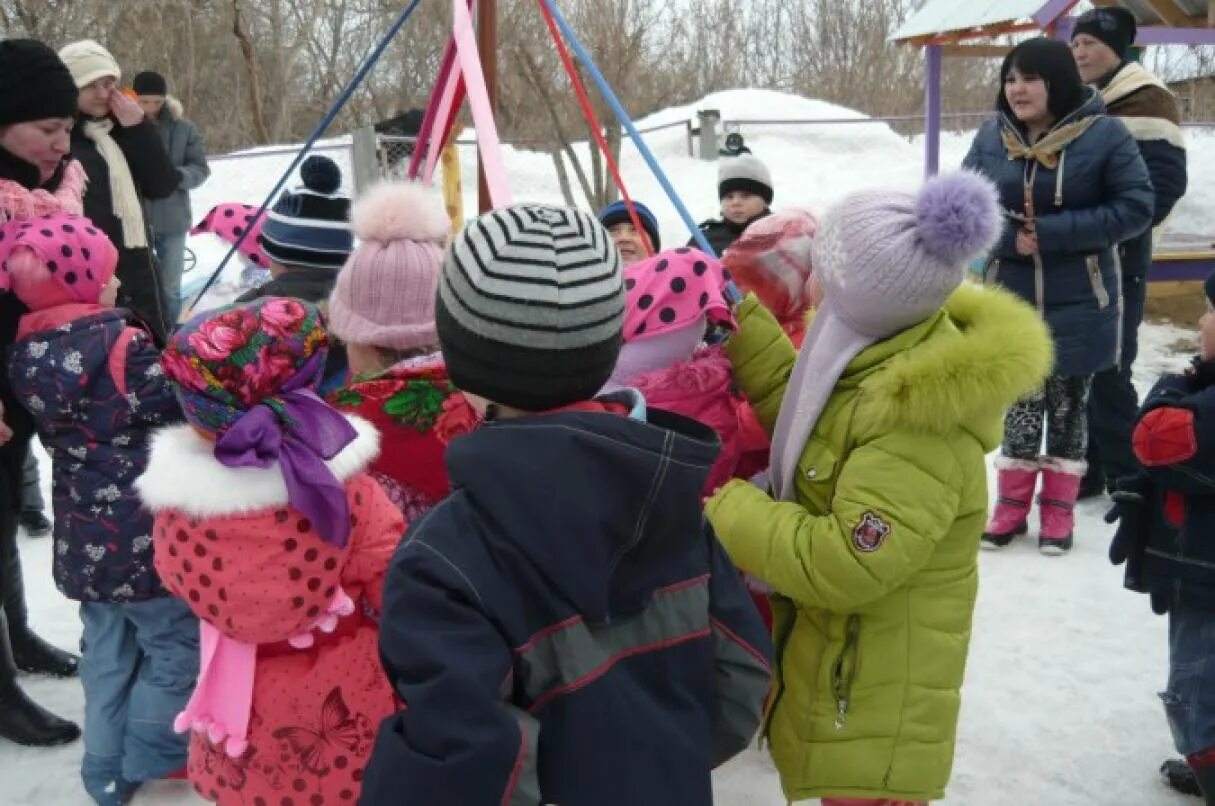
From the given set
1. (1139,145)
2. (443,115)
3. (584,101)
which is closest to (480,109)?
(584,101)

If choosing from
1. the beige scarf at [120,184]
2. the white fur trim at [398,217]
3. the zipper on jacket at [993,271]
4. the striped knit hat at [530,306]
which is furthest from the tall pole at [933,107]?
the striped knit hat at [530,306]

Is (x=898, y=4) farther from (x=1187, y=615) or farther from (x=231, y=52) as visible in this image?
(x=1187, y=615)

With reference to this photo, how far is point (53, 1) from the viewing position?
15789 millimetres

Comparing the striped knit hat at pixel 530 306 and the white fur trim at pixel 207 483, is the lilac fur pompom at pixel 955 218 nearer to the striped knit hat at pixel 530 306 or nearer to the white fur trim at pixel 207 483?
the striped knit hat at pixel 530 306

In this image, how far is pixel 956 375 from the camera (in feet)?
6.28

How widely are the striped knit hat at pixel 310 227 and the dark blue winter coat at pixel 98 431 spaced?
2.21 feet

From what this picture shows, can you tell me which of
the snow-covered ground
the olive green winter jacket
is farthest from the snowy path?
the olive green winter jacket

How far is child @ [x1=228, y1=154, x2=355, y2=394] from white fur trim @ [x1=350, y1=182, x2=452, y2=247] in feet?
2.20

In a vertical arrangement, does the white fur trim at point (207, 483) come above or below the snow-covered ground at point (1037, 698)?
above

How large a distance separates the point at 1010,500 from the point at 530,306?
343cm

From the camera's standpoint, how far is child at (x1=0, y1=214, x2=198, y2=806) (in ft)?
7.87

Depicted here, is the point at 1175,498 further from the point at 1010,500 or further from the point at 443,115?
the point at 443,115

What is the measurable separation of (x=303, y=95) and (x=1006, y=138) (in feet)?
63.6

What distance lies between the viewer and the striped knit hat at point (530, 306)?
135 cm
